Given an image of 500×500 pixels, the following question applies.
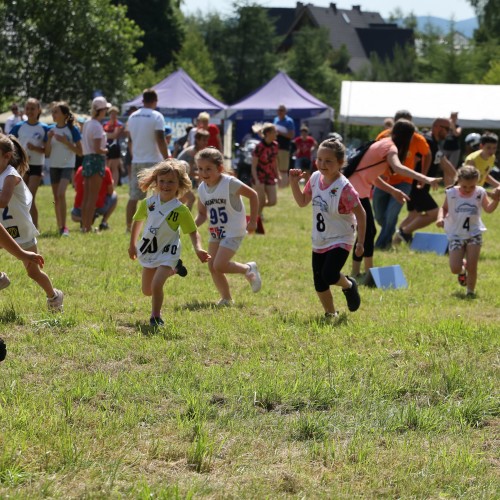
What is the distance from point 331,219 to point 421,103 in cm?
2490

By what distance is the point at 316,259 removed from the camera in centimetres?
857

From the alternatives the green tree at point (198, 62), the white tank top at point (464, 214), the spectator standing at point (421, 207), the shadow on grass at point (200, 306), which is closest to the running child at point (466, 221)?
the white tank top at point (464, 214)

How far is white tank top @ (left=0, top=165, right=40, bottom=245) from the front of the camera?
7.98m

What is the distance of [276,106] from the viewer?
34.4 meters

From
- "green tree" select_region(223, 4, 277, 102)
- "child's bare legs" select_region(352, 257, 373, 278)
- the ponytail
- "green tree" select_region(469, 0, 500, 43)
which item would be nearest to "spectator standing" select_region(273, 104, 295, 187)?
"child's bare legs" select_region(352, 257, 373, 278)

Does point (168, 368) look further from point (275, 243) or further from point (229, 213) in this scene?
point (275, 243)

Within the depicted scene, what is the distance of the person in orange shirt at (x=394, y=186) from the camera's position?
13.0 metres

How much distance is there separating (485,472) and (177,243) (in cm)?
396

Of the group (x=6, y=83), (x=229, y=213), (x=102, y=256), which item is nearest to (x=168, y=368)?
(x=229, y=213)

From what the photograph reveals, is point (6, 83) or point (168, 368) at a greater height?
point (6, 83)

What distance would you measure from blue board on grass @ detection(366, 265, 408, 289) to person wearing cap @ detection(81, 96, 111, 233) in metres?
5.29

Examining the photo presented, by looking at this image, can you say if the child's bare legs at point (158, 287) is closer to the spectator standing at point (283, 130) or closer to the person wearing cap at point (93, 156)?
the person wearing cap at point (93, 156)

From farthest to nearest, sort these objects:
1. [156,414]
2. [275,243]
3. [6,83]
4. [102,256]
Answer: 1. [6,83]
2. [275,243]
3. [102,256]
4. [156,414]

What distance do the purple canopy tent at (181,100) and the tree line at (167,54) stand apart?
6310 millimetres
